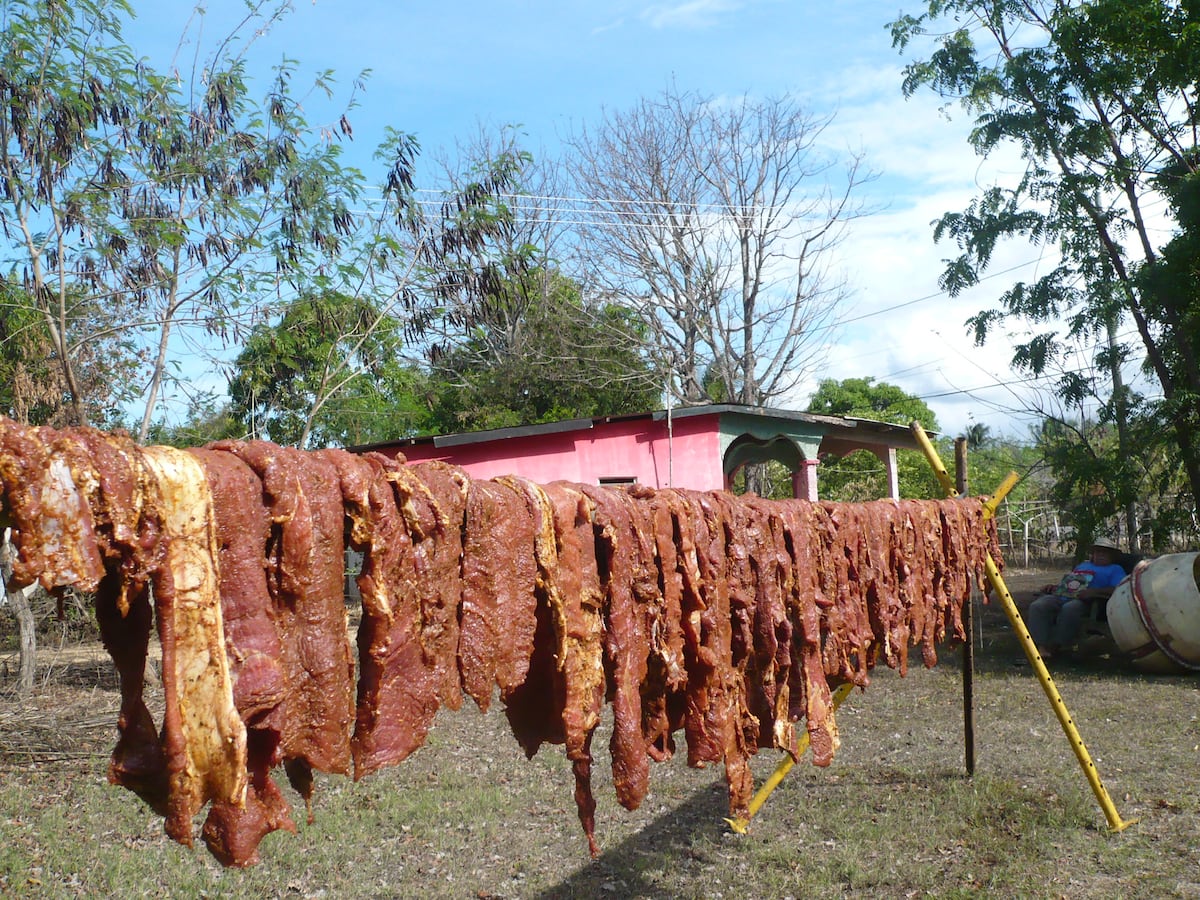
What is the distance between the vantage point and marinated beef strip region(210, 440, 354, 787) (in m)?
1.80

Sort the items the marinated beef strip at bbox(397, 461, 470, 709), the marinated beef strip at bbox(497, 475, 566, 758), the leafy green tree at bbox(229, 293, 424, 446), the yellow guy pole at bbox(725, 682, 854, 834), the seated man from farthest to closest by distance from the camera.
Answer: the seated man
the leafy green tree at bbox(229, 293, 424, 446)
the yellow guy pole at bbox(725, 682, 854, 834)
the marinated beef strip at bbox(497, 475, 566, 758)
the marinated beef strip at bbox(397, 461, 470, 709)

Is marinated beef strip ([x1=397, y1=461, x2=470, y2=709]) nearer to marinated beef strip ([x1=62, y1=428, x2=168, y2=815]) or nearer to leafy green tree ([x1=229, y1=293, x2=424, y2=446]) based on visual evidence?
marinated beef strip ([x1=62, y1=428, x2=168, y2=815])

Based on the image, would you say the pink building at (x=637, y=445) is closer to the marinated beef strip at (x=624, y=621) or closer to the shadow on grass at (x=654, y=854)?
the shadow on grass at (x=654, y=854)

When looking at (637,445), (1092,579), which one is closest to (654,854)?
(1092,579)

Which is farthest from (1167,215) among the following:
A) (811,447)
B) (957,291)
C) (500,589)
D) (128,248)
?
(500,589)

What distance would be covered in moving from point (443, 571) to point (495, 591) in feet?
0.62

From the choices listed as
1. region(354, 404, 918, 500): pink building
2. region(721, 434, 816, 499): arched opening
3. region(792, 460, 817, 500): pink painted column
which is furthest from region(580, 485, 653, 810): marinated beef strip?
region(792, 460, 817, 500): pink painted column

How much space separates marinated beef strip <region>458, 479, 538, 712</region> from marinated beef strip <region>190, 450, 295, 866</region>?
1.70 ft

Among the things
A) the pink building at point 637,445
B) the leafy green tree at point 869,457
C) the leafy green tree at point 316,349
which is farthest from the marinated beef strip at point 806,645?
the leafy green tree at point 869,457

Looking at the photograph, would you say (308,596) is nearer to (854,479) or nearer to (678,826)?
(678,826)

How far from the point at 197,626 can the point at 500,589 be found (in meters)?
0.77

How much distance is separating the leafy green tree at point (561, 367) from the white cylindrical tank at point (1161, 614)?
14637mm

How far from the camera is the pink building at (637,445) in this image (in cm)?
1445

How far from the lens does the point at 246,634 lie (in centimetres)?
176
